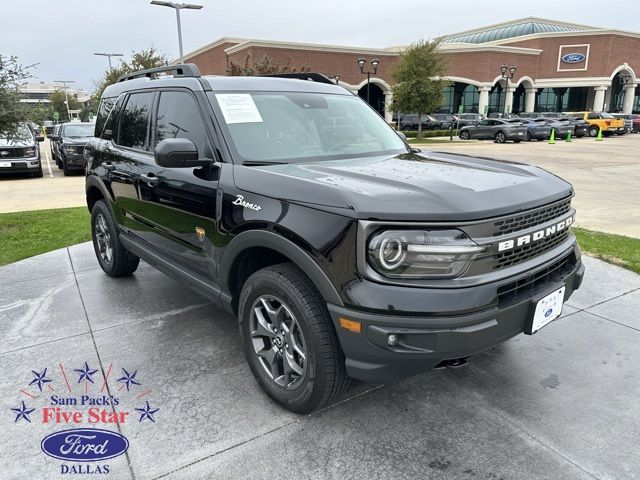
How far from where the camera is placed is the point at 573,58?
60375mm

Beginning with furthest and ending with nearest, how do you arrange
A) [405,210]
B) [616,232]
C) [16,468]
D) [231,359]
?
[616,232] < [231,359] < [16,468] < [405,210]

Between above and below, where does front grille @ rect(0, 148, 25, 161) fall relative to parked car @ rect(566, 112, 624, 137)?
below

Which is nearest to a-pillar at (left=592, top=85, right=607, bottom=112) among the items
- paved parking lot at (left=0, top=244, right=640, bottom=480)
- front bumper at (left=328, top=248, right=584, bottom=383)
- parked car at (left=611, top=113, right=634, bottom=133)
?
parked car at (left=611, top=113, right=634, bottom=133)

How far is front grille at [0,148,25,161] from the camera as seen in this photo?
1440 cm

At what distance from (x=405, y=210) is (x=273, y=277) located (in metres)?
0.85

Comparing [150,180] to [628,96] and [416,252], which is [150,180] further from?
[628,96]

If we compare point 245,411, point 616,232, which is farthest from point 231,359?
point 616,232

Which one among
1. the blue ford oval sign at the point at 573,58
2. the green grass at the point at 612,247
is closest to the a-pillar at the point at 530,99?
the blue ford oval sign at the point at 573,58

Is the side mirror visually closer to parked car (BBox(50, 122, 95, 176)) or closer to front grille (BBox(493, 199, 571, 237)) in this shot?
front grille (BBox(493, 199, 571, 237))

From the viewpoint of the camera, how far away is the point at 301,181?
258 cm

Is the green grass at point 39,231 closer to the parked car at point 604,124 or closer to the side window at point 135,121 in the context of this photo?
the side window at point 135,121

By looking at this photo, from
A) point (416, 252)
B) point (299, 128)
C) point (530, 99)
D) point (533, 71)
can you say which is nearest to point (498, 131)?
point (299, 128)

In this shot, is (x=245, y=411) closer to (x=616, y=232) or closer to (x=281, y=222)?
(x=281, y=222)

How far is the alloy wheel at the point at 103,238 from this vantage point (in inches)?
203
